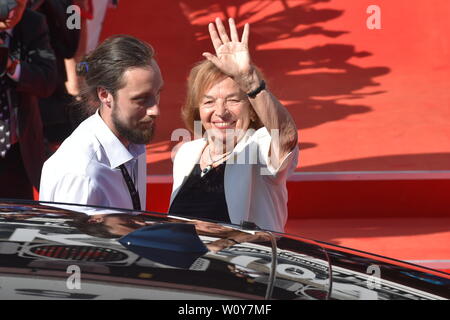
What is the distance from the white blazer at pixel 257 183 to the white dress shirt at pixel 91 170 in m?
0.29

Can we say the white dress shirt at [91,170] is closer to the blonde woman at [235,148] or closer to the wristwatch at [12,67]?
the blonde woman at [235,148]

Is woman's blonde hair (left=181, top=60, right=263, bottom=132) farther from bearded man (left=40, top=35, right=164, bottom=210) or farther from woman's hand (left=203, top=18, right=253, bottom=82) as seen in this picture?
bearded man (left=40, top=35, right=164, bottom=210)

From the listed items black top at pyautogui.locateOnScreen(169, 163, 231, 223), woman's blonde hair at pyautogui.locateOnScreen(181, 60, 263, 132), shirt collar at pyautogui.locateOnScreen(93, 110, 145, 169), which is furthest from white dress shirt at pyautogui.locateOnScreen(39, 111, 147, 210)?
woman's blonde hair at pyautogui.locateOnScreen(181, 60, 263, 132)

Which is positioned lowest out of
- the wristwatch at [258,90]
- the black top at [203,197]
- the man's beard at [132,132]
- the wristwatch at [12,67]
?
the black top at [203,197]

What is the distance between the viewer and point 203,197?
2.66 metres

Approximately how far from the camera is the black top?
2.60 m

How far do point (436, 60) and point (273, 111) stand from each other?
5.12m

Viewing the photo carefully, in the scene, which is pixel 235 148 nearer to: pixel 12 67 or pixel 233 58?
pixel 233 58

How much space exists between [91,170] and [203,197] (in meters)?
0.48

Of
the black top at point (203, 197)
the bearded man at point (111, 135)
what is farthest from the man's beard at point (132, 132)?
the black top at point (203, 197)

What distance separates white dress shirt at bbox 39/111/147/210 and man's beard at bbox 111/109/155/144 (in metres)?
0.04

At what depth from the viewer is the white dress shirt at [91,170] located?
226 cm

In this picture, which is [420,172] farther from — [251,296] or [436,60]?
[251,296]

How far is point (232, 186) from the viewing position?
8.48ft
